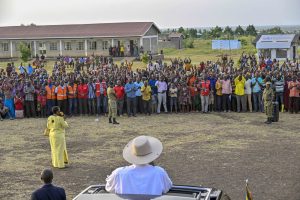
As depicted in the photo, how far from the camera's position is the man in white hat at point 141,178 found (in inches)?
218

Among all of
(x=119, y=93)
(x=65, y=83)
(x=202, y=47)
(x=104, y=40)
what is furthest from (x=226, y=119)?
(x=202, y=47)

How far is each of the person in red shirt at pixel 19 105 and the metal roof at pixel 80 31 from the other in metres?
30.9

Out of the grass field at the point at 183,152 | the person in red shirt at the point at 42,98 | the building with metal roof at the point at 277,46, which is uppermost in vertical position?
the building with metal roof at the point at 277,46

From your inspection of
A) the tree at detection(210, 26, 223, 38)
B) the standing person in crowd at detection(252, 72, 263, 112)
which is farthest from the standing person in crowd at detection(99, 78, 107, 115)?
the tree at detection(210, 26, 223, 38)

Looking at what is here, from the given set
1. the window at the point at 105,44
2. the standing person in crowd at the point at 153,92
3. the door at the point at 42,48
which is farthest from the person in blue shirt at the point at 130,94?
the door at the point at 42,48

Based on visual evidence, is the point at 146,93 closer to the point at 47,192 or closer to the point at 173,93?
the point at 173,93

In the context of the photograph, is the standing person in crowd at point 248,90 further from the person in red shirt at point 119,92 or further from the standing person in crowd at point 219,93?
the person in red shirt at point 119,92

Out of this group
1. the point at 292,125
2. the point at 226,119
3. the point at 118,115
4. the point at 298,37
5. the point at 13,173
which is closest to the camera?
the point at 13,173

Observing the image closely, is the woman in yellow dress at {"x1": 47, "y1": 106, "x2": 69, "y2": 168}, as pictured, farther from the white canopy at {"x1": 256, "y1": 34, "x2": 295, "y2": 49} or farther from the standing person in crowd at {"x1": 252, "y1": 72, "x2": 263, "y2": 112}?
the white canopy at {"x1": 256, "y1": 34, "x2": 295, "y2": 49}

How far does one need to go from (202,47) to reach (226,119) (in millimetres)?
46639

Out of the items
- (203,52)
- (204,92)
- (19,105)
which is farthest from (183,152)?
(203,52)

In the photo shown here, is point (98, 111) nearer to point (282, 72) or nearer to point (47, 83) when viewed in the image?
point (47, 83)

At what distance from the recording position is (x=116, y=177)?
569cm

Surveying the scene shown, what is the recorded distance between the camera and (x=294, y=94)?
19.7 meters
